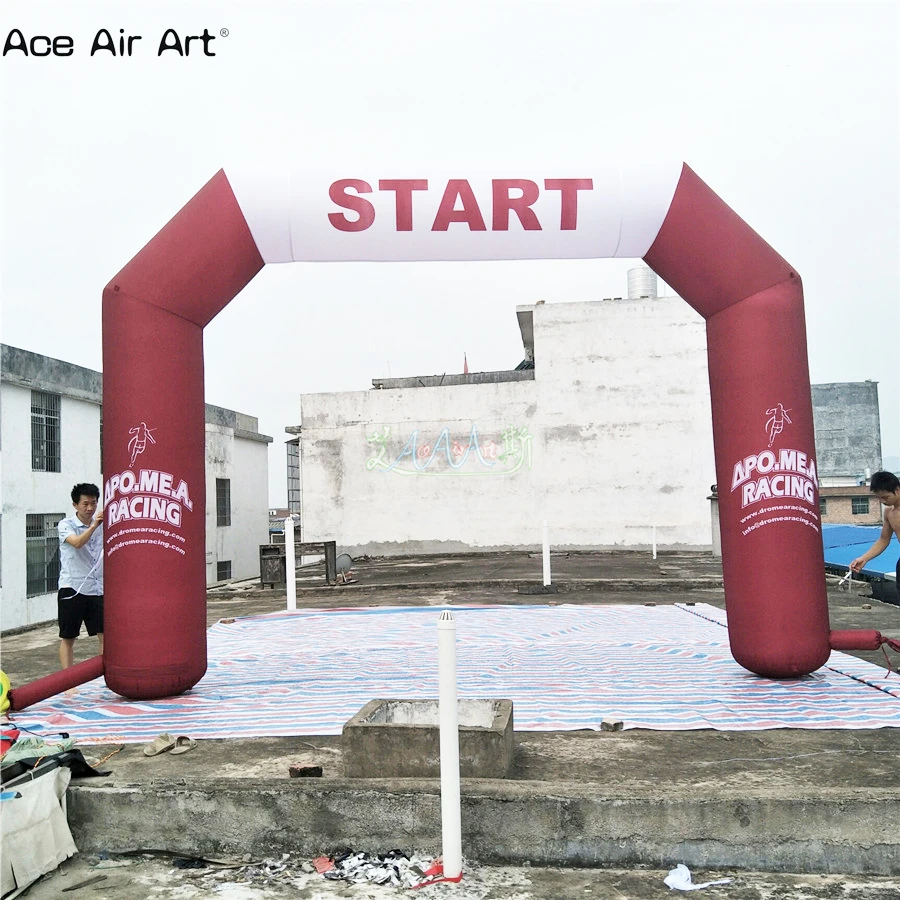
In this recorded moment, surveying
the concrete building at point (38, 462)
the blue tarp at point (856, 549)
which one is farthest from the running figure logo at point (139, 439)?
the concrete building at point (38, 462)

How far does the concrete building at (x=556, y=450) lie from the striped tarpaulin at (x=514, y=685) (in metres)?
14.1

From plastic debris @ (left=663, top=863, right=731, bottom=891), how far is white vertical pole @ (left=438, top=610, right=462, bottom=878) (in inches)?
33.1

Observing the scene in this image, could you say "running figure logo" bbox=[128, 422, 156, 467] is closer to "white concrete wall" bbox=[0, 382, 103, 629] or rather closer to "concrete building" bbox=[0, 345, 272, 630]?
"concrete building" bbox=[0, 345, 272, 630]

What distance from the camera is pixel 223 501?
93.8ft

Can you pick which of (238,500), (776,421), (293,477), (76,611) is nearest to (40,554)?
(238,500)

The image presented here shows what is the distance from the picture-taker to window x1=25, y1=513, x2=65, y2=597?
17.5 meters

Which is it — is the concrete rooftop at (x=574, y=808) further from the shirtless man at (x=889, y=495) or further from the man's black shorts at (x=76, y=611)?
the shirtless man at (x=889, y=495)

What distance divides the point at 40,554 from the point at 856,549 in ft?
52.5

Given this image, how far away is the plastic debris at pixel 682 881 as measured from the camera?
10.7 feet

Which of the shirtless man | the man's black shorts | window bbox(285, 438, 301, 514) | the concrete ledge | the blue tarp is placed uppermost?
A: window bbox(285, 438, 301, 514)

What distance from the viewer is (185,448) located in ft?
18.7

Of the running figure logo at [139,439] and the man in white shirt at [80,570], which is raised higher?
the running figure logo at [139,439]

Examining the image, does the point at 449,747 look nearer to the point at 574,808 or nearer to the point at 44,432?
the point at 574,808

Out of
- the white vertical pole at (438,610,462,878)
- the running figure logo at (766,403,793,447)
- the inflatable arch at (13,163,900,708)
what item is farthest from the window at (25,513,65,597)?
the white vertical pole at (438,610,462,878)
